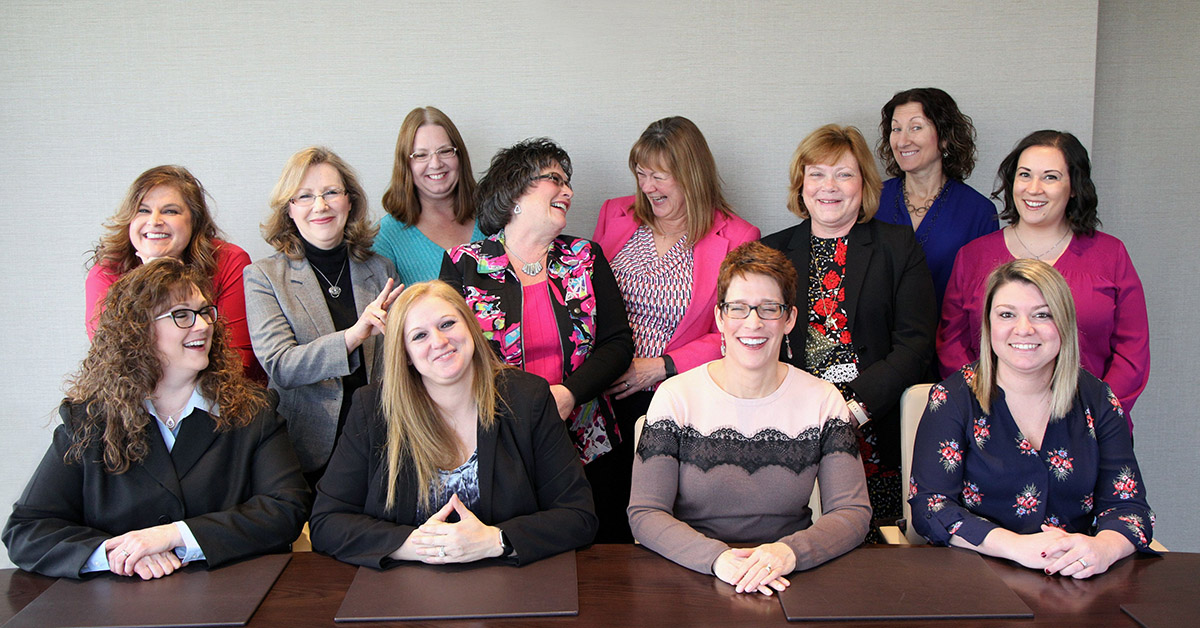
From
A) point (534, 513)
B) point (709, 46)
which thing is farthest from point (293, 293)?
point (709, 46)

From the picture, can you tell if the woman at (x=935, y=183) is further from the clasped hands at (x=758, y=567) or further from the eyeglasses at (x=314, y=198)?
the eyeglasses at (x=314, y=198)

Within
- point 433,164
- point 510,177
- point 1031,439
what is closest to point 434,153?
point 433,164

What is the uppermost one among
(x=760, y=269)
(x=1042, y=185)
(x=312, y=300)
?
(x=1042, y=185)

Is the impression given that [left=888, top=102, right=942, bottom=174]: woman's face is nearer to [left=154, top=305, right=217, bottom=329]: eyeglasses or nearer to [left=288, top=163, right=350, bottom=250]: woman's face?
[left=288, top=163, right=350, bottom=250]: woman's face

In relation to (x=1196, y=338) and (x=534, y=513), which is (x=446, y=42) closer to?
(x=534, y=513)

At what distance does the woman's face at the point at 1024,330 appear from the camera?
2.09 metres

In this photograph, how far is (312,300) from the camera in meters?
2.63

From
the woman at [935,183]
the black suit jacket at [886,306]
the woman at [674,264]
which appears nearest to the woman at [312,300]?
the woman at [674,264]

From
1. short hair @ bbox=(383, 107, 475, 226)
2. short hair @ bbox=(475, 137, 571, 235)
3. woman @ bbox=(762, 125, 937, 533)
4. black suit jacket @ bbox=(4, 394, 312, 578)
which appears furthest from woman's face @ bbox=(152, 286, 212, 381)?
woman @ bbox=(762, 125, 937, 533)

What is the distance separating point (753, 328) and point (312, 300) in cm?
137

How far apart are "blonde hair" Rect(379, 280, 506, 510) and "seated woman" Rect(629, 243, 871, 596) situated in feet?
1.42

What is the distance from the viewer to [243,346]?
8.90ft

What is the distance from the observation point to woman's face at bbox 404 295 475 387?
207 centimetres

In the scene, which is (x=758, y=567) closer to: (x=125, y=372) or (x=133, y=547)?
(x=133, y=547)
